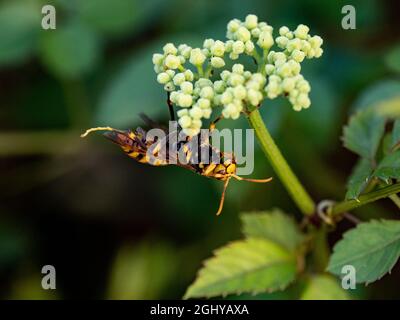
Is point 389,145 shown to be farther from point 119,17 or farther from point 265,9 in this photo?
point 119,17

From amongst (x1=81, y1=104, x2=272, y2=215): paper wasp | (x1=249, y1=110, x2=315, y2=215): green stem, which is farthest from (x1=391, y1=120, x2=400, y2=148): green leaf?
(x1=81, y1=104, x2=272, y2=215): paper wasp

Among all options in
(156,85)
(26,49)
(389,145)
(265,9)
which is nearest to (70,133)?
(26,49)

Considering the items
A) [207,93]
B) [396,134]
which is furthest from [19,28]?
[396,134]

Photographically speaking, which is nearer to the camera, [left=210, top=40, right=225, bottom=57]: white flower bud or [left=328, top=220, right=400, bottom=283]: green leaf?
[left=210, top=40, right=225, bottom=57]: white flower bud

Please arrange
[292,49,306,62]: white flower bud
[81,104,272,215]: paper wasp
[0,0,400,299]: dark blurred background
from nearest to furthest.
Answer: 1. [292,49,306,62]: white flower bud
2. [81,104,272,215]: paper wasp
3. [0,0,400,299]: dark blurred background

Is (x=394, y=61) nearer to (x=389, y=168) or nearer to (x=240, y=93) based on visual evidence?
(x=389, y=168)

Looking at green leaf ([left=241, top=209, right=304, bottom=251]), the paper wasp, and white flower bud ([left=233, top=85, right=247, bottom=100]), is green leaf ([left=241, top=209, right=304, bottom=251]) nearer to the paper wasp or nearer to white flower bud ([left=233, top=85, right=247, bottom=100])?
the paper wasp

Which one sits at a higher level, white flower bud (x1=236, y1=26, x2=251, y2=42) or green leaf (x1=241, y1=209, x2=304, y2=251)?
white flower bud (x1=236, y1=26, x2=251, y2=42)
